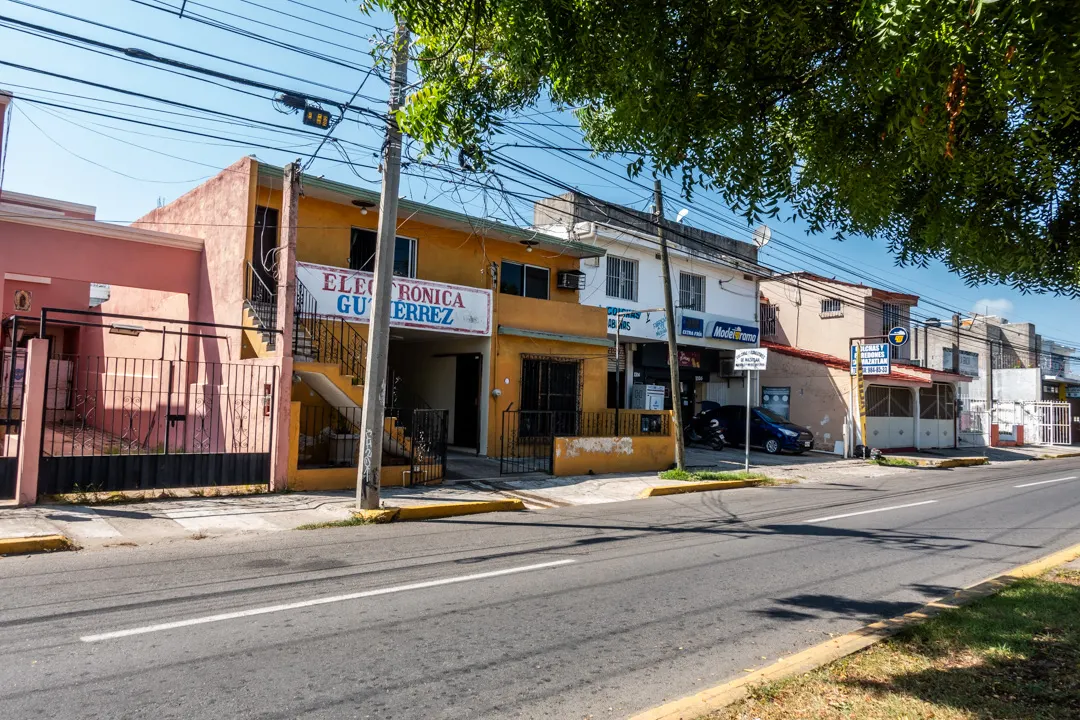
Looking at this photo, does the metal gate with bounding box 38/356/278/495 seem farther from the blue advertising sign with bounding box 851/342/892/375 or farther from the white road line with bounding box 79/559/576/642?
the blue advertising sign with bounding box 851/342/892/375

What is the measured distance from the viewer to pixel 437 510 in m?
11.0

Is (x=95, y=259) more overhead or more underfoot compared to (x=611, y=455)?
more overhead

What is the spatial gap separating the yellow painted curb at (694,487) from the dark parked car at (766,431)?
812 cm

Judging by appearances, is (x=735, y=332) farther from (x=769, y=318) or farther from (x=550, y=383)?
(x=550, y=383)

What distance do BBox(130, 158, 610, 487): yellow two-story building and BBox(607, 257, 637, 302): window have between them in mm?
2337

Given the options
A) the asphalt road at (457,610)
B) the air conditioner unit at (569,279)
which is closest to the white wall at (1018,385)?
the air conditioner unit at (569,279)

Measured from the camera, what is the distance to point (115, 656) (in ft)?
15.3

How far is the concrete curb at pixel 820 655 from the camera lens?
3.85 m

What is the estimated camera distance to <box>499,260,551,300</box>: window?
2091cm

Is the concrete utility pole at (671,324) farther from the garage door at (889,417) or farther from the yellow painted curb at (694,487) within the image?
the garage door at (889,417)

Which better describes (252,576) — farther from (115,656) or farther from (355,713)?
(355,713)

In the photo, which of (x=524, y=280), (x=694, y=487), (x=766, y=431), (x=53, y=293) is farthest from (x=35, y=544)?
(x=766, y=431)

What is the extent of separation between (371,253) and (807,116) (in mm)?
14196

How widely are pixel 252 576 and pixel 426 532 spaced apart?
2.94m
